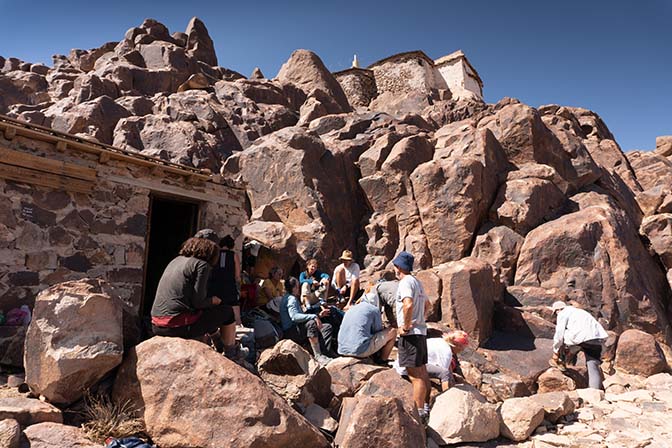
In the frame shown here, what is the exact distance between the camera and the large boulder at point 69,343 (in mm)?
3975

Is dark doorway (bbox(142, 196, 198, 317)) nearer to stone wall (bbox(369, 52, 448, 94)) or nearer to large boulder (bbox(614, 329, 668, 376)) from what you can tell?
large boulder (bbox(614, 329, 668, 376))

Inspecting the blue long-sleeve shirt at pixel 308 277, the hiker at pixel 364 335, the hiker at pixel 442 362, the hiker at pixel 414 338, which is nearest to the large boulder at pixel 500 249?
the blue long-sleeve shirt at pixel 308 277

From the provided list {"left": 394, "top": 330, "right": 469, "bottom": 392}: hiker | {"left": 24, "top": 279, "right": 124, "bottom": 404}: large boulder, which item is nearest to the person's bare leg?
{"left": 394, "top": 330, "right": 469, "bottom": 392}: hiker

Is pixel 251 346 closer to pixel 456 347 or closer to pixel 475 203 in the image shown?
pixel 456 347

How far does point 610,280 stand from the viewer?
1041cm

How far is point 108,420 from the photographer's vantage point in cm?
387

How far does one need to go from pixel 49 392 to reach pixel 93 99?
23508 mm

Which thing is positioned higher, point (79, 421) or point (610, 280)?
point (610, 280)

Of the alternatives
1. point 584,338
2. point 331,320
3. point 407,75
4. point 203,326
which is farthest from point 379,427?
point 407,75

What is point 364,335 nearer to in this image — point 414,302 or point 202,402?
point 414,302

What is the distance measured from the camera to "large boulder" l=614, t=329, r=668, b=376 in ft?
28.1

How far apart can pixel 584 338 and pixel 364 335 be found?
4.10 metres

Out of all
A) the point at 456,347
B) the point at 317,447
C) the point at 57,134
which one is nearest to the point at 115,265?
the point at 57,134

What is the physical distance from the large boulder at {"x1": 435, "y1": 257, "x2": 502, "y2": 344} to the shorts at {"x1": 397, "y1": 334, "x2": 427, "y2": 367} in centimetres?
383
